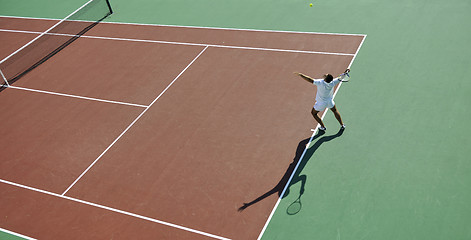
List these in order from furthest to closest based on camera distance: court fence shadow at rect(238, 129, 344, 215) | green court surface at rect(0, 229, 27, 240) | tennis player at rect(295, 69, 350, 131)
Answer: tennis player at rect(295, 69, 350, 131) → green court surface at rect(0, 229, 27, 240) → court fence shadow at rect(238, 129, 344, 215)

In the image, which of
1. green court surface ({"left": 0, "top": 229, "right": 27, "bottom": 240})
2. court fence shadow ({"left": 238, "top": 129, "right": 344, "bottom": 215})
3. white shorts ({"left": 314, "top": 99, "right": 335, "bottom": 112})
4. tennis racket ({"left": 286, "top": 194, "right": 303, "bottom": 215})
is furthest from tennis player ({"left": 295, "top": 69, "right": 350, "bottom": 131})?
green court surface ({"left": 0, "top": 229, "right": 27, "bottom": 240})

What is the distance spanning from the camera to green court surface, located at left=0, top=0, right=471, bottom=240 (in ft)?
29.0

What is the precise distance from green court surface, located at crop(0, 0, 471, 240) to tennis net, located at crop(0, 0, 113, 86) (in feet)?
15.7

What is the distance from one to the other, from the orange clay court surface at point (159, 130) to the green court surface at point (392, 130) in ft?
2.33

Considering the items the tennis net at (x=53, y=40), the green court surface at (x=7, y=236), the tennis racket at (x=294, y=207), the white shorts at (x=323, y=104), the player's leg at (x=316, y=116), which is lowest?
the tennis racket at (x=294, y=207)

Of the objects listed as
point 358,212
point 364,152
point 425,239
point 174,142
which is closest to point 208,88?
point 174,142

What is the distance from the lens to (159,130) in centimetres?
1209

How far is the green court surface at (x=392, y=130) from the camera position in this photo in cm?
885

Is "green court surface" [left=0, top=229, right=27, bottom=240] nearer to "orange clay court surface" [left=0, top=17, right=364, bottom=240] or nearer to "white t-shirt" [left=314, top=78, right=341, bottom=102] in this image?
"orange clay court surface" [left=0, top=17, right=364, bottom=240]

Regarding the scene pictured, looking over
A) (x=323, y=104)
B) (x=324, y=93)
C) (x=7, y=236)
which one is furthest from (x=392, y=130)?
(x=7, y=236)

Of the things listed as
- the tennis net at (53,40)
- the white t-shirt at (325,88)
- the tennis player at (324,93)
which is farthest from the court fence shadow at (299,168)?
the tennis net at (53,40)

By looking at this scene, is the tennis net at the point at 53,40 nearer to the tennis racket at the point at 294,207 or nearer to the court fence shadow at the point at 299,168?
the court fence shadow at the point at 299,168

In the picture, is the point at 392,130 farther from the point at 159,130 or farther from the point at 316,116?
the point at 159,130

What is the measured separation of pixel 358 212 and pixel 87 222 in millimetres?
5491
